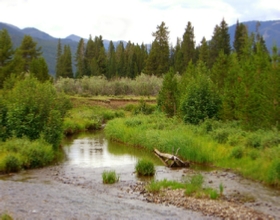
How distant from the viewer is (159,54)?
94938 mm

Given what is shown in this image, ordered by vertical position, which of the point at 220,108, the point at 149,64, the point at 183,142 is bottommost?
the point at 183,142

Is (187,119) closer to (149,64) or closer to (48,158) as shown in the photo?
(48,158)

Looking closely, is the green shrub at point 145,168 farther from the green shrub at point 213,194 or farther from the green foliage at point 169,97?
the green foliage at point 169,97

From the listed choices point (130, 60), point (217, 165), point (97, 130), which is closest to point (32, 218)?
point (217, 165)

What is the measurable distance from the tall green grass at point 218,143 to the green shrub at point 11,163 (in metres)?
10.4

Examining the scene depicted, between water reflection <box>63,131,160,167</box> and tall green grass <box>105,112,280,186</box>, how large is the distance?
1444 millimetres

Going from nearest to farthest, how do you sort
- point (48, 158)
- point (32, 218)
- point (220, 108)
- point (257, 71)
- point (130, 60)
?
1. point (32, 218)
2. point (48, 158)
3. point (257, 71)
4. point (220, 108)
5. point (130, 60)

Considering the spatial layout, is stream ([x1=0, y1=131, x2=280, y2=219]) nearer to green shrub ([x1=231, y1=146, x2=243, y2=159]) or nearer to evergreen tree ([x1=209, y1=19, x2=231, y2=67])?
green shrub ([x1=231, y1=146, x2=243, y2=159])

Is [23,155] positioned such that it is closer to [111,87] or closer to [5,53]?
[5,53]

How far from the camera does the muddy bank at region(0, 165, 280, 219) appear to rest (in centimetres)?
1520

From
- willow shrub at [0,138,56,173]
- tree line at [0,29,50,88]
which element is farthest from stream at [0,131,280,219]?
tree line at [0,29,50,88]

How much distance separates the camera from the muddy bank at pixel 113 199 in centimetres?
1520

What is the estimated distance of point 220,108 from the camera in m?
34.3

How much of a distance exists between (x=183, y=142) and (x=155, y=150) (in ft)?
9.30
